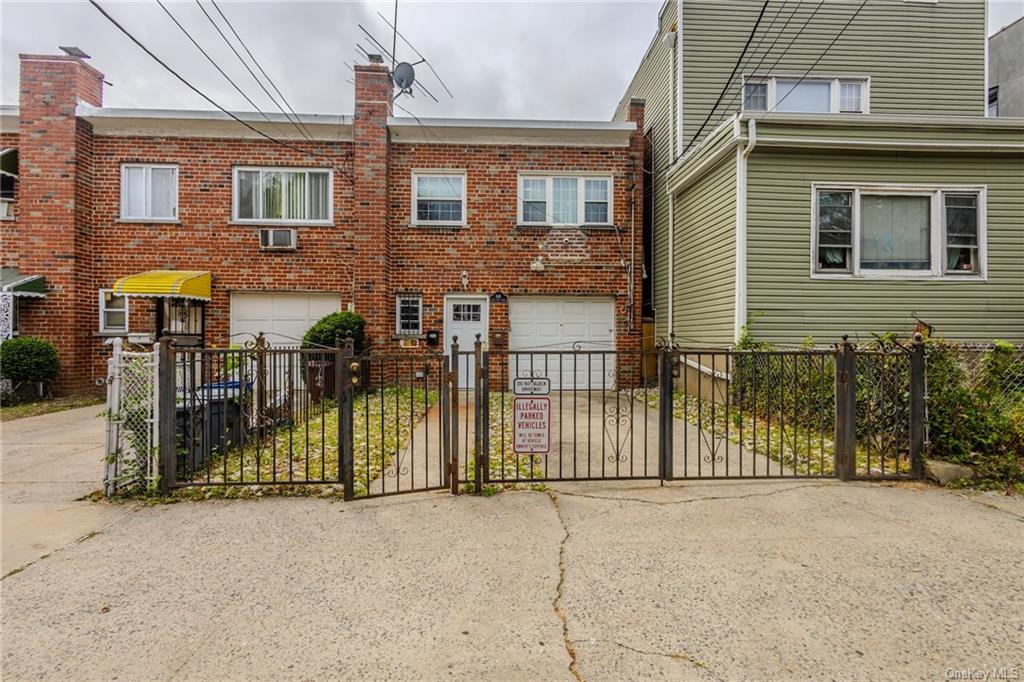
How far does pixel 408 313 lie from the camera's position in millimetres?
11977

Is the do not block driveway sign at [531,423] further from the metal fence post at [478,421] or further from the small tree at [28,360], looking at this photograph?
the small tree at [28,360]

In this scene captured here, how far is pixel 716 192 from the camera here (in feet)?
32.1

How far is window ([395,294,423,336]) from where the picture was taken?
1192 centimetres

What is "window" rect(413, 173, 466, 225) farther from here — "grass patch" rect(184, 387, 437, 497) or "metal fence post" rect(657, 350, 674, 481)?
"metal fence post" rect(657, 350, 674, 481)

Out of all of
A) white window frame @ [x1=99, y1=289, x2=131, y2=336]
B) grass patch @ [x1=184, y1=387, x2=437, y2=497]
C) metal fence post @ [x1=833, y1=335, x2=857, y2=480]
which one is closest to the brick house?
white window frame @ [x1=99, y1=289, x2=131, y2=336]

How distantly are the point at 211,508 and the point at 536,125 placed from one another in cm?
989

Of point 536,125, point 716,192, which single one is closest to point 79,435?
point 536,125

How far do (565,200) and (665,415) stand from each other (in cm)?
815

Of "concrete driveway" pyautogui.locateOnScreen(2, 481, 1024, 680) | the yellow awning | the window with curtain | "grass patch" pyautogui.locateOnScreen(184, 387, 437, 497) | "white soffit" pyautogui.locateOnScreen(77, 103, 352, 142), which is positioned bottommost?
"concrete driveway" pyautogui.locateOnScreen(2, 481, 1024, 680)

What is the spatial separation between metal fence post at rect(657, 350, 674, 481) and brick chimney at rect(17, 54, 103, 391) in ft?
39.7

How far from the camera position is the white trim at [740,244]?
29.1ft

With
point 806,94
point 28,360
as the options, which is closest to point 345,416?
point 28,360

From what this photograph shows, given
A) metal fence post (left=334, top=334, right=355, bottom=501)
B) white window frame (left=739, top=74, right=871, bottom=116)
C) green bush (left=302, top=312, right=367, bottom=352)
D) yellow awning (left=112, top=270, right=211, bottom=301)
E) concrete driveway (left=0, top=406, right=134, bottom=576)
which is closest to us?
concrete driveway (left=0, top=406, right=134, bottom=576)

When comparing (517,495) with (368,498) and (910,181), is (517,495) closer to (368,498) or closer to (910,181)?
(368,498)
